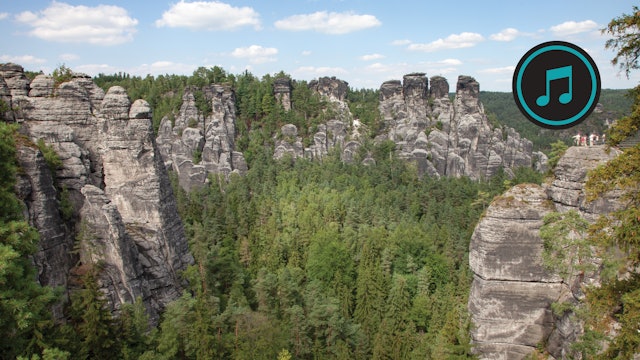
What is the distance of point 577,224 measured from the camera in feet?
52.4

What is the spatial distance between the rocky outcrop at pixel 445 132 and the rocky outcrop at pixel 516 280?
51.1 m

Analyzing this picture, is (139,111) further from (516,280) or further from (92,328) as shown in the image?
(516,280)

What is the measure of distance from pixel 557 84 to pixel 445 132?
7357 cm

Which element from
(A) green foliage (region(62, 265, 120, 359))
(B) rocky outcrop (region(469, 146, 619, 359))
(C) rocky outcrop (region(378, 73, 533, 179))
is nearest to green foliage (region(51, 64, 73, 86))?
(A) green foliage (region(62, 265, 120, 359))

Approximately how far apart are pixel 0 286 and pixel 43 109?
11974 millimetres

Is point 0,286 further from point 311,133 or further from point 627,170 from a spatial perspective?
point 311,133

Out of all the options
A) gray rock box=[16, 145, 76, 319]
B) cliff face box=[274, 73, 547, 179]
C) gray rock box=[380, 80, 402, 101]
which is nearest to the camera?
gray rock box=[16, 145, 76, 319]

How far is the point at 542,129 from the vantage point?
319ft

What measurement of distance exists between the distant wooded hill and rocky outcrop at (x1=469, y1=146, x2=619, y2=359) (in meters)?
53.3

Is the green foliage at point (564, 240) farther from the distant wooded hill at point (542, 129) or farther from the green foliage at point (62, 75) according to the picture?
the distant wooded hill at point (542, 129)

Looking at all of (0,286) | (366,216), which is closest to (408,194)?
(366,216)

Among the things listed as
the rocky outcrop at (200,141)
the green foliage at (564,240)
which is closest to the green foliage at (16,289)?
the green foliage at (564,240)

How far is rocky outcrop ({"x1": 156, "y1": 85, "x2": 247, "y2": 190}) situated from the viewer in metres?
67.1

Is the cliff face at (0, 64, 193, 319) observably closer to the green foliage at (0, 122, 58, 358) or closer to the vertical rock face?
the green foliage at (0, 122, 58, 358)
